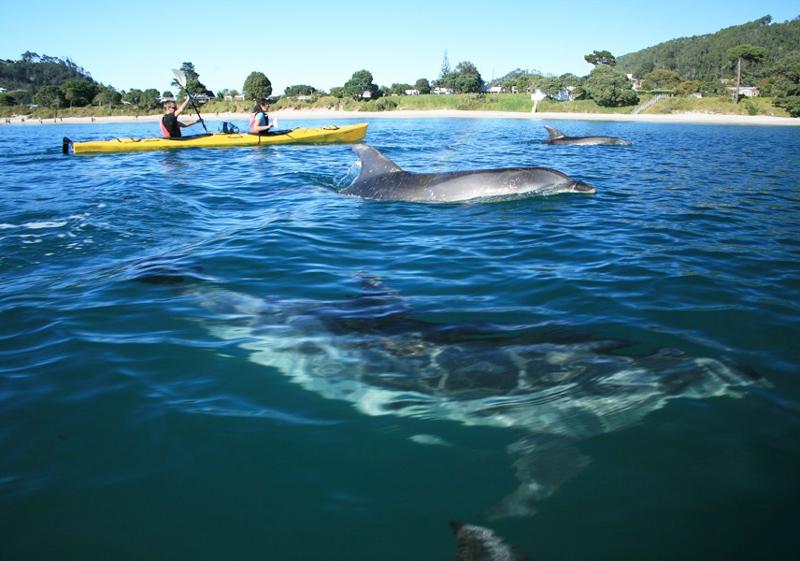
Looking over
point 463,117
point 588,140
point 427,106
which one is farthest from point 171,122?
point 427,106

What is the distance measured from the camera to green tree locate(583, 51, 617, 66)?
4838 inches

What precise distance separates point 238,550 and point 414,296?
3.56 meters

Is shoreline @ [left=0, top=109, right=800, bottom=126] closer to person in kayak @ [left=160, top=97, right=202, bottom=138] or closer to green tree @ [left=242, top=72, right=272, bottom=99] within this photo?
green tree @ [left=242, top=72, right=272, bottom=99]

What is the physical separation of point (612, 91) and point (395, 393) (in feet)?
283

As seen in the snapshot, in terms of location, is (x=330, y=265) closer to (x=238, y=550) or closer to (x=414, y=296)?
(x=414, y=296)

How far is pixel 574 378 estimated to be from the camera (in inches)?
154

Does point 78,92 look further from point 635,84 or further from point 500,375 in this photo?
point 500,375

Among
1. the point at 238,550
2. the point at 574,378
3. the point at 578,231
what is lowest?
the point at 238,550

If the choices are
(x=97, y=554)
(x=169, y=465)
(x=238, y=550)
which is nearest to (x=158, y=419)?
(x=169, y=465)

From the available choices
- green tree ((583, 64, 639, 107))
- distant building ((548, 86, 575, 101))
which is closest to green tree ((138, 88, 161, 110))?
distant building ((548, 86, 575, 101))

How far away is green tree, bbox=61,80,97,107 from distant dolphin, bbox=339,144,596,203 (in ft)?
391

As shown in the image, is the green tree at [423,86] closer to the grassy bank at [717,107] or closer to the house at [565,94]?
the house at [565,94]

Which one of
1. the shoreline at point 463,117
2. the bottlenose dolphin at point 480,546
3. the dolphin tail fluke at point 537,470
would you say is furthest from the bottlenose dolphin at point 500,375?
the shoreline at point 463,117

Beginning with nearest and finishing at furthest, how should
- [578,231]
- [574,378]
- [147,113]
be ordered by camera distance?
[574,378] < [578,231] < [147,113]
